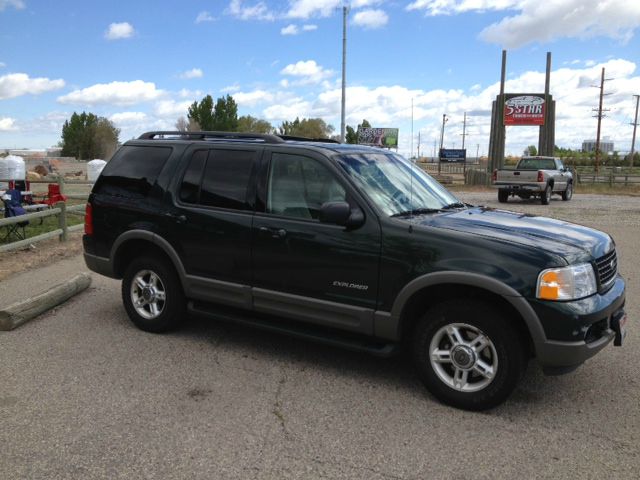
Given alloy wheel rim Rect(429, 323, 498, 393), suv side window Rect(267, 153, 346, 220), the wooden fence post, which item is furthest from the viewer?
the wooden fence post

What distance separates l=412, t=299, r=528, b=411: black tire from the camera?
12.6 feet

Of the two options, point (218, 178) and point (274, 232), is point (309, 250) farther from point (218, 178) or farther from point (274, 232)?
point (218, 178)

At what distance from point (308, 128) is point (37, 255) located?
7732 centimetres

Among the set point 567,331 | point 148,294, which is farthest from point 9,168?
point 567,331

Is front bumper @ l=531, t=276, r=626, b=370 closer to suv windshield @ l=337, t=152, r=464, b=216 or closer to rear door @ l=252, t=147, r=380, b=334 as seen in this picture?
rear door @ l=252, t=147, r=380, b=334

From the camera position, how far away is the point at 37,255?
9.81 metres

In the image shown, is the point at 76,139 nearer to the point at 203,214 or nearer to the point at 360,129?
the point at 360,129

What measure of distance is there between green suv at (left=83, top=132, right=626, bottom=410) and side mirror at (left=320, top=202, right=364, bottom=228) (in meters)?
0.01

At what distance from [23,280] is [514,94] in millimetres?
31970

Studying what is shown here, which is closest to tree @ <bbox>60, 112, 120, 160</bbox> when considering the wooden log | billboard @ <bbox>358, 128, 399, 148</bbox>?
billboard @ <bbox>358, 128, 399, 148</bbox>

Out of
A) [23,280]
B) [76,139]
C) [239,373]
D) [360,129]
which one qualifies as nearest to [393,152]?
[239,373]

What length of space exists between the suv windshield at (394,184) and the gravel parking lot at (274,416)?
4.41 ft

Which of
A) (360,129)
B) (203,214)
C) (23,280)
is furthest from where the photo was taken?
(360,129)

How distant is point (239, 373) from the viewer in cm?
468
